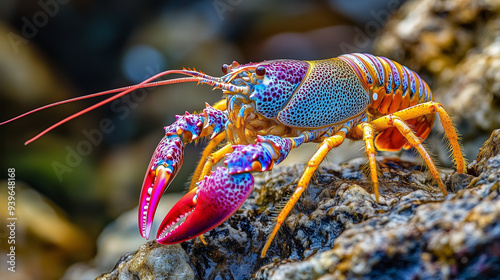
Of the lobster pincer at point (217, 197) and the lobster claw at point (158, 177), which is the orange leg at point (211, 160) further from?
the lobster pincer at point (217, 197)

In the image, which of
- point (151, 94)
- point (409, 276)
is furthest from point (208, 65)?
point (409, 276)

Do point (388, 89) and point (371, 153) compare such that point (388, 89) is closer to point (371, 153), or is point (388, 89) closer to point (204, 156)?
point (371, 153)

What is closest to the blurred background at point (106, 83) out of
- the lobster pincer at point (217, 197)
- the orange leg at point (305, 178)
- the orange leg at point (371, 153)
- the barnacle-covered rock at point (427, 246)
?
the orange leg at point (371, 153)

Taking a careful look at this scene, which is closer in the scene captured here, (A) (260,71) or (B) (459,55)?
(A) (260,71)

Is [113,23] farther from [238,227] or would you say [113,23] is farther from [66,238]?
[238,227]

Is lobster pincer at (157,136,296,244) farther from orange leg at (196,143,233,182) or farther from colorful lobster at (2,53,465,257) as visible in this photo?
orange leg at (196,143,233,182)

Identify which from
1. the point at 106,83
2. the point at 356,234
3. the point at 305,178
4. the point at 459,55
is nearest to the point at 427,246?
the point at 356,234

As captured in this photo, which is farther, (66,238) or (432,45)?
(66,238)
